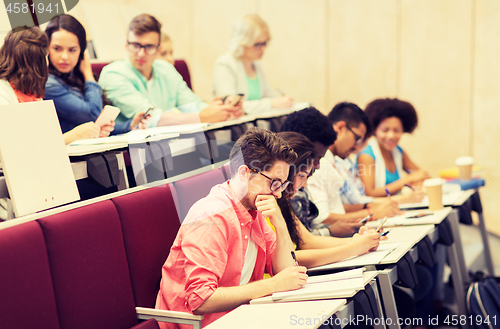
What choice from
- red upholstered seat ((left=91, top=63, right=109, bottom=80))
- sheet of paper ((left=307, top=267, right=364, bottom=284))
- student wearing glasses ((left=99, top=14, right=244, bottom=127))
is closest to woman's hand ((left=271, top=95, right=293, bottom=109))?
student wearing glasses ((left=99, top=14, right=244, bottom=127))

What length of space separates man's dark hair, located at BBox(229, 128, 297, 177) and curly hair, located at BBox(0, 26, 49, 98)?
0.84 metres

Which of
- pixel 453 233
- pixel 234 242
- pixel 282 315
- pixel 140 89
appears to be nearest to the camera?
pixel 282 315

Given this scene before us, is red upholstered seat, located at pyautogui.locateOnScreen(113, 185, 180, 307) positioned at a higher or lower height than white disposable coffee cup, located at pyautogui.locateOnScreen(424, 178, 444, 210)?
higher

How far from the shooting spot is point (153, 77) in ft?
8.93

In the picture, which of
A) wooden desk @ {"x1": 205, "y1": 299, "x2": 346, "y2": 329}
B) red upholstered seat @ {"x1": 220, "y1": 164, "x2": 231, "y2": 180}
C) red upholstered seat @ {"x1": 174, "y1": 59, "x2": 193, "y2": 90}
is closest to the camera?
wooden desk @ {"x1": 205, "y1": 299, "x2": 346, "y2": 329}

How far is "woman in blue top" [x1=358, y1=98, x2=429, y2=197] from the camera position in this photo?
2.77m

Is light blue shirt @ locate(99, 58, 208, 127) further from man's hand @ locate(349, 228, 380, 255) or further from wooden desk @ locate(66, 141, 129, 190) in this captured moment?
man's hand @ locate(349, 228, 380, 255)

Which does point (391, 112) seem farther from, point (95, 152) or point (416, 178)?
point (95, 152)

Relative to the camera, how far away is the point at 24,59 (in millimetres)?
1701

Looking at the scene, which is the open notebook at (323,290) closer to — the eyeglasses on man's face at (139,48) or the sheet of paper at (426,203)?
the sheet of paper at (426,203)

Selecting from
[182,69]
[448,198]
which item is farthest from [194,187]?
[182,69]

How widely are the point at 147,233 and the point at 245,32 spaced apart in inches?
75.7

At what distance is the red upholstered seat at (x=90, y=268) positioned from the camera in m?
1.31

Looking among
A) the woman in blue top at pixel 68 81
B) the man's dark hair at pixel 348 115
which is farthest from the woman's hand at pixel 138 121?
the man's dark hair at pixel 348 115
